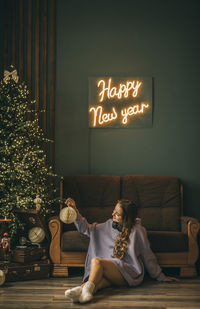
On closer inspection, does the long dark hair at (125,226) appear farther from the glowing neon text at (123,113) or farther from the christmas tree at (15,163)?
the glowing neon text at (123,113)

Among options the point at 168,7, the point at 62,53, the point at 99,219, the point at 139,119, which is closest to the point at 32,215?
the point at 99,219

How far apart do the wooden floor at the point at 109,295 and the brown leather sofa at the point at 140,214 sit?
0.27 meters

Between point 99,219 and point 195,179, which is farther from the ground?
point 195,179

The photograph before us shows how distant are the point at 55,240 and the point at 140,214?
1.04 meters

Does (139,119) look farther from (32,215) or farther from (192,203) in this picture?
(32,215)

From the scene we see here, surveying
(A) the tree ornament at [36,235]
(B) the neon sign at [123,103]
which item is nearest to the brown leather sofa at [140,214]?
(A) the tree ornament at [36,235]

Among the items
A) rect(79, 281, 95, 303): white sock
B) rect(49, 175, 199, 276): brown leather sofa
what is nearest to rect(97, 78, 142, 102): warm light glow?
rect(49, 175, 199, 276): brown leather sofa

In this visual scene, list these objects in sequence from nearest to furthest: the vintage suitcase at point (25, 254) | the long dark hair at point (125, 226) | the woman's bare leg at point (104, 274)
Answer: the woman's bare leg at point (104, 274) < the long dark hair at point (125, 226) < the vintage suitcase at point (25, 254)

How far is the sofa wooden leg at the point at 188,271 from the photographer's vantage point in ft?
12.4

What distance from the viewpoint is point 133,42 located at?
474 cm

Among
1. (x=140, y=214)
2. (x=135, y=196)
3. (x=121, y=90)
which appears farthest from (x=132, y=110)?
(x=140, y=214)

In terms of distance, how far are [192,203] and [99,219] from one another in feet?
4.09

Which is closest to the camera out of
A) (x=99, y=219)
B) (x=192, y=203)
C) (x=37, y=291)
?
(x=37, y=291)

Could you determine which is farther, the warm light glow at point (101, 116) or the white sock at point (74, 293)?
the warm light glow at point (101, 116)
